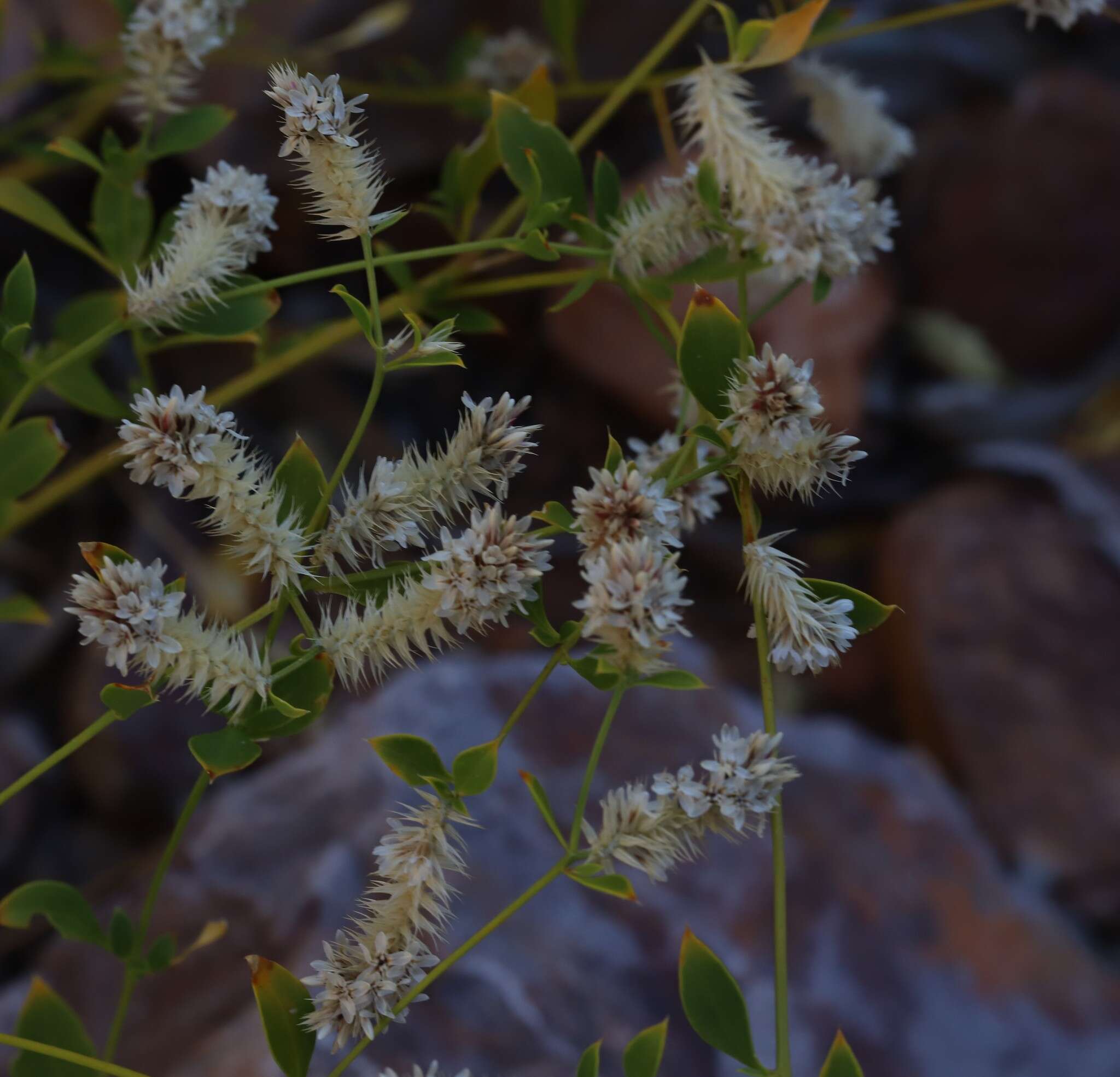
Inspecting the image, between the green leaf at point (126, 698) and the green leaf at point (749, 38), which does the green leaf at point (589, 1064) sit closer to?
the green leaf at point (126, 698)

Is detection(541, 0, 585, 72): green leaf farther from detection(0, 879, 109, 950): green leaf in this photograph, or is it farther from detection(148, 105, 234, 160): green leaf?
detection(0, 879, 109, 950): green leaf

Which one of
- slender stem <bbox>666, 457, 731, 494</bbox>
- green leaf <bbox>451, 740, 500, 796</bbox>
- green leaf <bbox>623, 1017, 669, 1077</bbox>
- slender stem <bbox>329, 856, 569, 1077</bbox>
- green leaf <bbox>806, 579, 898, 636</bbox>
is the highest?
slender stem <bbox>666, 457, 731, 494</bbox>

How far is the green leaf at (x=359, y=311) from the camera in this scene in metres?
0.37

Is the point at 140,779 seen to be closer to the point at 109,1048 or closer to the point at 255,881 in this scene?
the point at 255,881

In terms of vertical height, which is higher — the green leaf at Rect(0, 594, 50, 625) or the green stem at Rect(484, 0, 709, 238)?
the green stem at Rect(484, 0, 709, 238)

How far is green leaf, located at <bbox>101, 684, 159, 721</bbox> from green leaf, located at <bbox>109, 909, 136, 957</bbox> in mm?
194

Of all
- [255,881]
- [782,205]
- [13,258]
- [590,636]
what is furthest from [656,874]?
[13,258]

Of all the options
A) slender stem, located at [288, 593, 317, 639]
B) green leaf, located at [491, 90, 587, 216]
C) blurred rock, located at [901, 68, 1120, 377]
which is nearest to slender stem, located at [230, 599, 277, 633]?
slender stem, located at [288, 593, 317, 639]

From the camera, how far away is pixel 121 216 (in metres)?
0.58

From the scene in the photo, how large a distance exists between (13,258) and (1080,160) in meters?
1.53

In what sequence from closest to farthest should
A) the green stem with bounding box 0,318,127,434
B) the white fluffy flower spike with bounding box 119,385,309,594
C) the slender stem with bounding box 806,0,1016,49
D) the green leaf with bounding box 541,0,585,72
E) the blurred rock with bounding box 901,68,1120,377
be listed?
the white fluffy flower spike with bounding box 119,385,309,594 → the green stem with bounding box 0,318,127,434 → the slender stem with bounding box 806,0,1016,49 → the green leaf with bounding box 541,0,585,72 → the blurred rock with bounding box 901,68,1120,377

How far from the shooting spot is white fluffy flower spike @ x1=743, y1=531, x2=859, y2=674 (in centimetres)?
38

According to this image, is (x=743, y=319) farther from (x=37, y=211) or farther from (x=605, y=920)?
(x=605, y=920)

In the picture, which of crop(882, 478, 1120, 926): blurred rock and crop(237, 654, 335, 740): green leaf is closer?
crop(237, 654, 335, 740): green leaf
